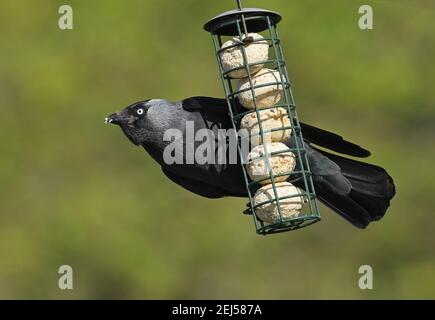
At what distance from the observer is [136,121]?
32.1 feet

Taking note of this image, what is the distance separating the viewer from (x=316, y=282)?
14.8 m

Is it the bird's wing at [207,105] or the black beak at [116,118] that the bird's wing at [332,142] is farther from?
the black beak at [116,118]

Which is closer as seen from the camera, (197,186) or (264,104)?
(264,104)

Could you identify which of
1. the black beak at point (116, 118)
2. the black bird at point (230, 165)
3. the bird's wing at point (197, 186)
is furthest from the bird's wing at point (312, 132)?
the bird's wing at point (197, 186)

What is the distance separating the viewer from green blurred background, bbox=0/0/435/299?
15031 mm

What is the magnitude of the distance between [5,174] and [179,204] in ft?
8.11

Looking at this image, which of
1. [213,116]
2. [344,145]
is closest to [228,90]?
[213,116]

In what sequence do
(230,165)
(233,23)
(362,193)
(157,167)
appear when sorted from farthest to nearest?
(157,167)
(362,193)
(230,165)
(233,23)

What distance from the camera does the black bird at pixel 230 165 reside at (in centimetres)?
973

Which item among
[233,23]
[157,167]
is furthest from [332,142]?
[157,167]

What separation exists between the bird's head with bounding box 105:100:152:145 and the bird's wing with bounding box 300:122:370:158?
51.8 inches

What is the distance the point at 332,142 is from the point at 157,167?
593 cm

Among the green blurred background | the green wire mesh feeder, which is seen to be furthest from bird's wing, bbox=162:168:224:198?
the green blurred background

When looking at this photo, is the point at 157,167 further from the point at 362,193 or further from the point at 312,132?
the point at 312,132
